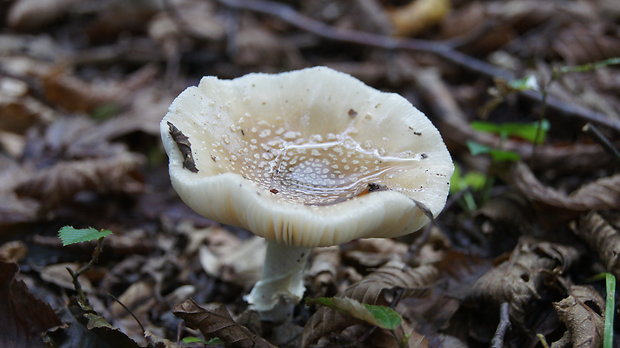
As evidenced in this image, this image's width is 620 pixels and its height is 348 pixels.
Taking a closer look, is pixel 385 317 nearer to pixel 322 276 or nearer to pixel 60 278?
pixel 322 276

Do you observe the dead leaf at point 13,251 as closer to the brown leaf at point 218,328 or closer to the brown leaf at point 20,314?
the brown leaf at point 20,314

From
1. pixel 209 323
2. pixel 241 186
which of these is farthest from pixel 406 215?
pixel 209 323

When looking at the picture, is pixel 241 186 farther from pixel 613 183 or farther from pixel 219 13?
pixel 219 13

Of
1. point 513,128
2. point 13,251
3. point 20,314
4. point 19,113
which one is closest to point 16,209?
point 13,251

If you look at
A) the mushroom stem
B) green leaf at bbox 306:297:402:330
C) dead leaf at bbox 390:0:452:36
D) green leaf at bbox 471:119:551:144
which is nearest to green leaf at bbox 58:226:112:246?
the mushroom stem

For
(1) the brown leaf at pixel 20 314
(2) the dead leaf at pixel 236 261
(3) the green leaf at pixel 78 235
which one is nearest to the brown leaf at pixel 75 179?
(2) the dead leaf at pixel 236 261
